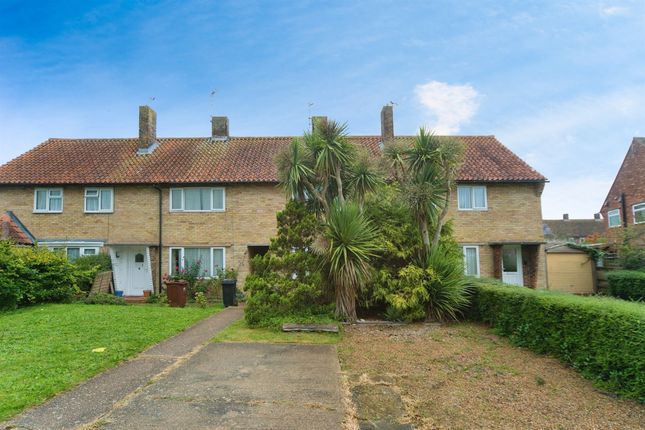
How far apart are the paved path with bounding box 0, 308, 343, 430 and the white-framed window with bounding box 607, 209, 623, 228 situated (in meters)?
27.4

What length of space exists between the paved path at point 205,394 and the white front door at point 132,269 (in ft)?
34.2

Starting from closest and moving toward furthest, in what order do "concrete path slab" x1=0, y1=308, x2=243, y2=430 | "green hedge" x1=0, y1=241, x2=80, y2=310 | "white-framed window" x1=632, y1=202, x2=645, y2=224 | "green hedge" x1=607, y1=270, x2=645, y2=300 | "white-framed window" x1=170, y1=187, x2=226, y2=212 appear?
"concrete path slab" x1=0, y1=308, x2=243, y2=430, "green hedge" x1=0, y1=241, x2=80, y2=310, "green hedge" x1=607, y1=270, x2=645, y2=300, "white-framed window" x1=170, y1=187, x2=226, y2=212, "white-framed window" x1=632, y1=202, x2=645, y2=224

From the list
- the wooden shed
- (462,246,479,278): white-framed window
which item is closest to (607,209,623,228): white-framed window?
the wooden shed

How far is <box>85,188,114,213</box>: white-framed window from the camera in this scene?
17047mm

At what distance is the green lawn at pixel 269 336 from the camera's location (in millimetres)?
8281

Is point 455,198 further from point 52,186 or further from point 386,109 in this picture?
point 52,186

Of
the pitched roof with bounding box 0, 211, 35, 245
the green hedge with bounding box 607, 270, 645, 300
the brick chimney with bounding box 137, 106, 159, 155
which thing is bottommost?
the green hedge with bounding box 607, 270, 645, 300

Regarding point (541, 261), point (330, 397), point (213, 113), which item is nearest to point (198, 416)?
point (330, 397)

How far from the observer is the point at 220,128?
20.7 metres

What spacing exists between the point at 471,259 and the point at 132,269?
598 inches

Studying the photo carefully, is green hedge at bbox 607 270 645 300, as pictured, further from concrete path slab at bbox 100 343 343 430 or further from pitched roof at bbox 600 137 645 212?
concrete path slab at bbox 100 343 343 430

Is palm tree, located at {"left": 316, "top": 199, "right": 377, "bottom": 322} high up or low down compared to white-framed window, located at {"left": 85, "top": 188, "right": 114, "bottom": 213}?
down

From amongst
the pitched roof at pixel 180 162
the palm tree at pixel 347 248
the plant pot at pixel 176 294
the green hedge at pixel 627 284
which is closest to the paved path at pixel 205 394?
the palm tree at pixel 347 248

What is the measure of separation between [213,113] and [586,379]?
64.8 feet
